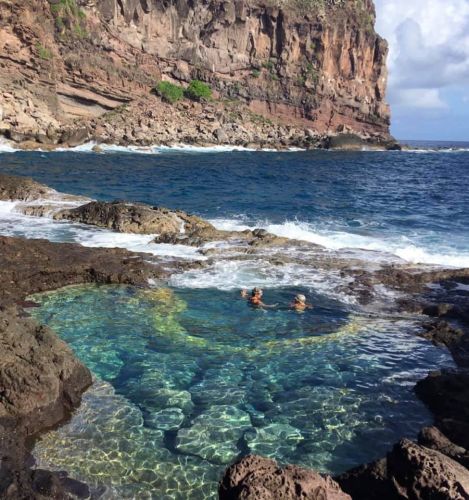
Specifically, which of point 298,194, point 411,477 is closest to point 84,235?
point 411,477

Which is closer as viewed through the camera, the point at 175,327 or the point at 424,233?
the point at 175,327

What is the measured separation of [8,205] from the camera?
22484mm

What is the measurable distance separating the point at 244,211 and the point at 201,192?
647 cm

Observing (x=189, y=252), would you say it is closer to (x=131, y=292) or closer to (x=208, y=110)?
(x=131, y=292)

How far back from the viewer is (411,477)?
491cm

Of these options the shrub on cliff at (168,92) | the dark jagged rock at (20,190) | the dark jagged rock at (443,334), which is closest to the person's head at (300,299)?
the dark jagged rock at (443,334)

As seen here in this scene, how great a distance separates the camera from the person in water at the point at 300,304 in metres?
12.4

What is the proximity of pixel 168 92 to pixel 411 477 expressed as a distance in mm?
81045

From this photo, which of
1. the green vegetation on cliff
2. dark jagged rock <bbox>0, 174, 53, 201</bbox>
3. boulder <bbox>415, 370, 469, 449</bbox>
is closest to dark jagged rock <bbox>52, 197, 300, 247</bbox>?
dark jagged rock <bbox>0, 174, 53, 201</bbox>

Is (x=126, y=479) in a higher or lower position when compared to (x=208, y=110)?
lower

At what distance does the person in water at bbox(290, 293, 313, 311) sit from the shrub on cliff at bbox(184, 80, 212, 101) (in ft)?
254

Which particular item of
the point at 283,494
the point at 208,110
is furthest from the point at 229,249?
the point at 208,110

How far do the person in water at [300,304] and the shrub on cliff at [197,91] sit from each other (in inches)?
3049

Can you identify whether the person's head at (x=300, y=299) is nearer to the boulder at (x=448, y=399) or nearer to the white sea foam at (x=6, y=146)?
the boulder at (x=448, y=399)
